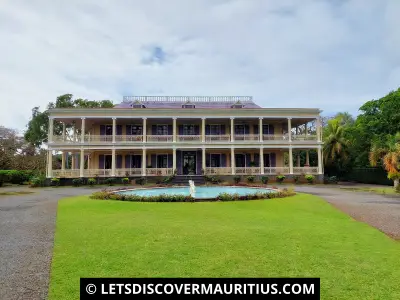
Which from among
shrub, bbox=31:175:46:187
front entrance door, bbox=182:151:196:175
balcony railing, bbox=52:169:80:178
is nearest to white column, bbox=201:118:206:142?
front entrance door, bbox=182:151:196:175

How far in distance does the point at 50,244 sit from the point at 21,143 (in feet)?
147

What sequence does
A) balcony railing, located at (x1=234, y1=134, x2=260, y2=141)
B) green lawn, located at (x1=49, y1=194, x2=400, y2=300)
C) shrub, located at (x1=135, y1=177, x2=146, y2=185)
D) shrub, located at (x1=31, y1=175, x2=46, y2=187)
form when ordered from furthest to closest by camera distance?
balcony railing, located at (x1=234, y1=134, x2=260, y2=141), shrub, located at (x1=135, y1=177, x2=146, y2=185), shrub, located at (x1=31, y1=175, x2=46, y2=187), green lawn, located at (x1=49, y1=194, x2=400, y2=300)

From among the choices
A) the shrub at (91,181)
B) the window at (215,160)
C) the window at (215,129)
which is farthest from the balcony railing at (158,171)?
the window at (215,129)

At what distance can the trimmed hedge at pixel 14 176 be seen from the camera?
86.5 ft

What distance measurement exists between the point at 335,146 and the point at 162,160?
1882cm

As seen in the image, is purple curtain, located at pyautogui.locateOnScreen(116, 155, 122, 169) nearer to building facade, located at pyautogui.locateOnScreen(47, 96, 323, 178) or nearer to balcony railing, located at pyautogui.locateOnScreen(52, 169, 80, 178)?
building facade, located at pyautogui.locateOnScreen(47, 96, 323, 178)

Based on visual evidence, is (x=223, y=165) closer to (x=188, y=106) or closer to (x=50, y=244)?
(x=188, y=106)

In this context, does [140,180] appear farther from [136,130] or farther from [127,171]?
[136,130]

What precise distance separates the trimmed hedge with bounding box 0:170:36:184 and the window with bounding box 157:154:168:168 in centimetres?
1322

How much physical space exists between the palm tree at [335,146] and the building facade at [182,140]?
12.9 feet

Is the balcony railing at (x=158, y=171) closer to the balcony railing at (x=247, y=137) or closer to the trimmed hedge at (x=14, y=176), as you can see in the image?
the balcony railing at (x=247, y=137)

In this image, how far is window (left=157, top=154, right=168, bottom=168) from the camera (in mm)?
29641

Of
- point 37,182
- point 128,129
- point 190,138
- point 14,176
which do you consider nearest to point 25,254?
point 37,182

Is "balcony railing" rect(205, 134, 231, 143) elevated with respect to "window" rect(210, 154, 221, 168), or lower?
elevated
